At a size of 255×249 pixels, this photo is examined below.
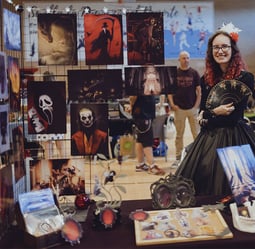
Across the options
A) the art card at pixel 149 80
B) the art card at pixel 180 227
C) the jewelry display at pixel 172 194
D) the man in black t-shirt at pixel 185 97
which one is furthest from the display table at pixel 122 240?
the man in black t-shirt at pixel 185 97

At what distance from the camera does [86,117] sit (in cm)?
152

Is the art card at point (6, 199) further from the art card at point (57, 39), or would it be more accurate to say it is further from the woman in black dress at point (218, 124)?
the woman in black dress at point (218, 124)

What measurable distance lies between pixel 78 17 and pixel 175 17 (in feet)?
19.8

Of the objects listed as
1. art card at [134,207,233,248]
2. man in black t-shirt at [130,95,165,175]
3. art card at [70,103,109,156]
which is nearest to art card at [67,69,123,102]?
art card at [70,103,109,156]

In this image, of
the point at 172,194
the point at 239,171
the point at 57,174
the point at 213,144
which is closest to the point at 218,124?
the point at 213,144

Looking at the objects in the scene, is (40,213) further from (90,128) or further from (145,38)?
(145,38)

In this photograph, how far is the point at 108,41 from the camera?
1.54m

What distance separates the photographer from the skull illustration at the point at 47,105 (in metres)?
1.52

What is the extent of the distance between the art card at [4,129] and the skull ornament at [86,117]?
30 centimetres

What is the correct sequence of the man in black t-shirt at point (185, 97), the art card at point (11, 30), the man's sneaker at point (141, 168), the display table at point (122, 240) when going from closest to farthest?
1. the display table at point (122, 240)
2. the art card at point (11, 30)
3. the man in black t-shirt at point (185, 97)
4. the man's sneaker at point (141, 168)

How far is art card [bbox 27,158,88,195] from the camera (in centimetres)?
151

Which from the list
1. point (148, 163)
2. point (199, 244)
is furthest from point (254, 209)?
point (148, 163)

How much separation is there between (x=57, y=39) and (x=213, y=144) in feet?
2.96

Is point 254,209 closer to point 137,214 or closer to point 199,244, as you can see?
point 199,244
